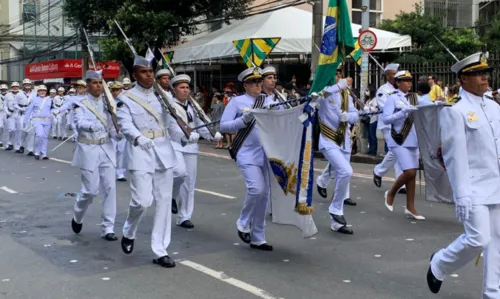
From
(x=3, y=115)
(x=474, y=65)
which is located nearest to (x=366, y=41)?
(x=474, y=65)

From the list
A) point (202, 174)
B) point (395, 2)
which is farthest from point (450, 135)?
point (395, 2)

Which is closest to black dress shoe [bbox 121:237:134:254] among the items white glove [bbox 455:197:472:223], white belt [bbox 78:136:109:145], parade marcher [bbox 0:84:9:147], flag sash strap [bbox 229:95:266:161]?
flag sash strap [bbox 229:95:266:161]

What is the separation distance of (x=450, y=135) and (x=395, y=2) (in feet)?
91.9

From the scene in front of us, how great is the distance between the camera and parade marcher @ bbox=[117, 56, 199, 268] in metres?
6.93

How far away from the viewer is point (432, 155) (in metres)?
6.90

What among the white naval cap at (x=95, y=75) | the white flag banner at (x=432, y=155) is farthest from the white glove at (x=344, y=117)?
the white naval cap at (x=95, y=75)

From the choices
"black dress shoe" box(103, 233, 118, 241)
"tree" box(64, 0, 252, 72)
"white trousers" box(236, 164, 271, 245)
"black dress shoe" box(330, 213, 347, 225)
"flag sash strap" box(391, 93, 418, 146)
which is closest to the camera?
"white trousers" box(236, 164, 271, 245)

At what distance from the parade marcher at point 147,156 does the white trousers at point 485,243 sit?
289 cm

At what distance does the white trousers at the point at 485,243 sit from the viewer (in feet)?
16.8

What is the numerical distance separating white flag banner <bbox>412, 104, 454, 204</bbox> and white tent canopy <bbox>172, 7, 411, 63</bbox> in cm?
1361

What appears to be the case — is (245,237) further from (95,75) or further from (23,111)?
(23,111)

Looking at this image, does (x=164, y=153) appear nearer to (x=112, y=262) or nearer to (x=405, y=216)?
(x=112, y=262)

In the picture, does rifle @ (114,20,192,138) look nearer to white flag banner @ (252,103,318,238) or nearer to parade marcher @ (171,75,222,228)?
white flag banner @ (252,103,318,238)

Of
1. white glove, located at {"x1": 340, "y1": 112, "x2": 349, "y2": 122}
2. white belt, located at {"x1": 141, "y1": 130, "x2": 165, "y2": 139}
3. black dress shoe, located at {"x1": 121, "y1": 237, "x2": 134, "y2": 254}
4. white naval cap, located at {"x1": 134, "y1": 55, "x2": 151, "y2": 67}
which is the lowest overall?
black dress shoe, located at {"x1": 121, "y1": 237, "x2": 134, "y2": 254}
